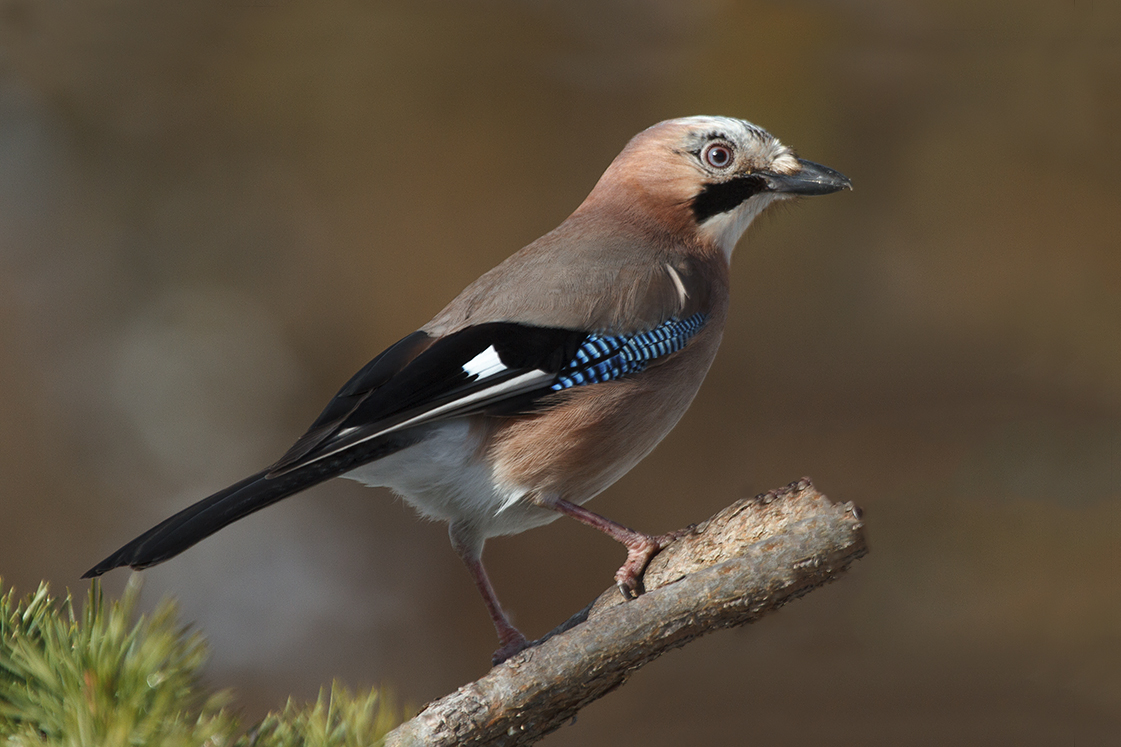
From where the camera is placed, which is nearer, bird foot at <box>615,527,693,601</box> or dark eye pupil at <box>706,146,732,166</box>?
bird foot at <box>615,527,693,601</box>

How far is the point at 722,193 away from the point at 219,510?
2.16 metres

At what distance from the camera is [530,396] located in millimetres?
2848

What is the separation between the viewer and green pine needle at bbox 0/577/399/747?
4.83ft

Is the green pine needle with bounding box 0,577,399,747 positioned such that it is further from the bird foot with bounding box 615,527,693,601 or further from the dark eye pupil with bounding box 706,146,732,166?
the dark eye pupil with bounding box 706,146,732,166

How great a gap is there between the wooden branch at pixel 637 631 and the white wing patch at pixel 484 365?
0.92m

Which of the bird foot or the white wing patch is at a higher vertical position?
the white wing patch

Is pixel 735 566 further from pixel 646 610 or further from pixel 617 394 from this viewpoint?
pixel 617 394

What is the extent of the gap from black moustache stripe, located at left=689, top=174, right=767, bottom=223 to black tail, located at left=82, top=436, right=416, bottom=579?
1617 millimetres

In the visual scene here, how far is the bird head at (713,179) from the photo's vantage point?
3.56 m

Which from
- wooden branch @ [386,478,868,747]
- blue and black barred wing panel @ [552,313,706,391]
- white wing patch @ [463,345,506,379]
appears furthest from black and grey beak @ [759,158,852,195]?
wooden branch @ [386,478,868,747]

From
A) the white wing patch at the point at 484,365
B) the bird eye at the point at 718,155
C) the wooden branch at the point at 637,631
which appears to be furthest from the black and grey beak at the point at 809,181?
the wooden branch at the point at 637,631

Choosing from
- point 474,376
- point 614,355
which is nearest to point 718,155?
point 614,355

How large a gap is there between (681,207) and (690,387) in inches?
31.6

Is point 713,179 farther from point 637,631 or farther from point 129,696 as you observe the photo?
point 129,696
